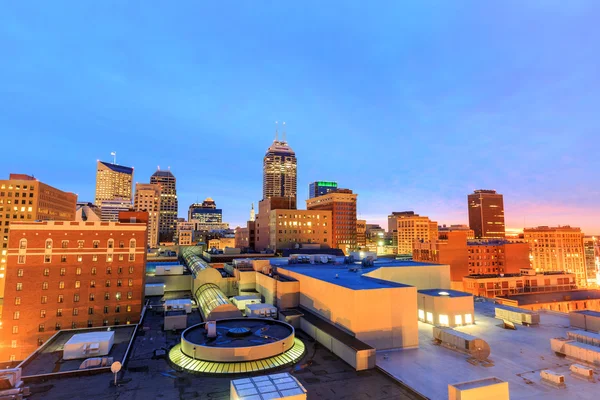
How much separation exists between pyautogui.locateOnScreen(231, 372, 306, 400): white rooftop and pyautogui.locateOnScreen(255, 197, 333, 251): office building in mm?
108772

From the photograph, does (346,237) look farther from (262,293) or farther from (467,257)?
(262,293)

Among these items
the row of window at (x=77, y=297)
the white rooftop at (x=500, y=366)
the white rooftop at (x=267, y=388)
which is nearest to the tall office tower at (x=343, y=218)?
the row of window at (x=77, y=297)

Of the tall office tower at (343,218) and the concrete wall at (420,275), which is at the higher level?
the tall office tower at (343,218)

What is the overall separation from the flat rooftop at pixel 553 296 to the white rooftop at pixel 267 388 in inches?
3791

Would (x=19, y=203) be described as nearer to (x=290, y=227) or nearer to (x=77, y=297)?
(x=77, y=297)

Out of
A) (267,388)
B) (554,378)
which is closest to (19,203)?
(267,388)

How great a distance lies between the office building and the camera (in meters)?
134

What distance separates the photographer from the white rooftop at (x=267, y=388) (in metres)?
20.5

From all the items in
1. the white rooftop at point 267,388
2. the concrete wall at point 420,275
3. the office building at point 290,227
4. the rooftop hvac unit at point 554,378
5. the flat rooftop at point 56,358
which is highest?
the office building at point 290,227

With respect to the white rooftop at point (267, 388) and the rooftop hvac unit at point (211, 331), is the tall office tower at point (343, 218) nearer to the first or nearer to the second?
the rooftop hvac unit at point (211, 331)

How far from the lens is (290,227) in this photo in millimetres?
135625

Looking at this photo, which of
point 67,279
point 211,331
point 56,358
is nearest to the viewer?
point 56,358

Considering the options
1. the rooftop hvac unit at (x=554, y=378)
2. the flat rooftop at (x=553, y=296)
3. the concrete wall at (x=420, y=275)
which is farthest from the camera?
the flat rooftop at (x=553, y=296)

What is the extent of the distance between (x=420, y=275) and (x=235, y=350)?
41.3 m
